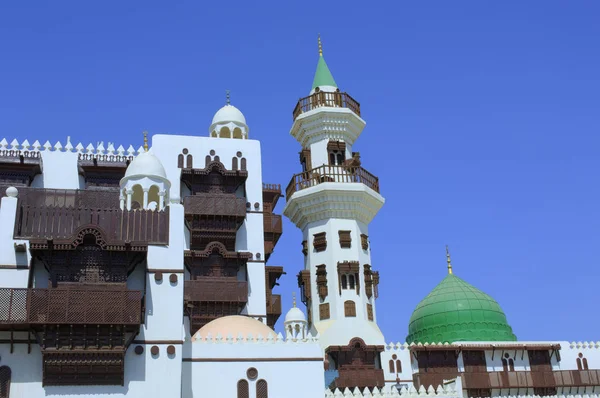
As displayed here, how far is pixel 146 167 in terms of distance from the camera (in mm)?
32469

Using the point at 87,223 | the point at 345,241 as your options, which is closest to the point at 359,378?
the point at 345,241

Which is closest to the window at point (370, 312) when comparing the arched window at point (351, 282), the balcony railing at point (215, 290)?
the arched window at point (351, 282)

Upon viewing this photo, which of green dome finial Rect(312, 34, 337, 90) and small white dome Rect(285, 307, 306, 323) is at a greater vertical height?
green dome finial Rect(312, 34, 337, 90)

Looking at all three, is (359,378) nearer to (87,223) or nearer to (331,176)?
(331,176)

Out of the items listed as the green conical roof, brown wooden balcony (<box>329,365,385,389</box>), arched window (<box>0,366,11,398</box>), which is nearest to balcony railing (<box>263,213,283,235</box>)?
brown wooden balcony (<box>329,365,385,389</box>)

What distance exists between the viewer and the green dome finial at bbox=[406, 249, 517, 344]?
137ft

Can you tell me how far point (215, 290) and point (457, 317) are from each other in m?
15.0

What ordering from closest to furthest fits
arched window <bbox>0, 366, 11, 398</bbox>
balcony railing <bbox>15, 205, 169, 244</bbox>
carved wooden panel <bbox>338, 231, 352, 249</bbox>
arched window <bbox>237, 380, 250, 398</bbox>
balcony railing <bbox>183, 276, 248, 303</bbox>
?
arched window <bbox>0, 366, 11, 398</bbox> → balcony railing <bbox>15, 205, 169, 244</bbox> → arched window <bbox>237, 380, 250, 398</bbox> → balcony railing <bbox>183, 276, 248, 303</bbox> → carved wooden panel <bbox>338, 231, 352, 249</bbox>

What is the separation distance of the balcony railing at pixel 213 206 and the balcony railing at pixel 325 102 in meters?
8.58

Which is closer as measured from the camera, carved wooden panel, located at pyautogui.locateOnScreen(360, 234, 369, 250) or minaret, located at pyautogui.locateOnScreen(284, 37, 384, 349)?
minaret, located at pyautogui.locateOnScreen(284, 37, 384, 349)

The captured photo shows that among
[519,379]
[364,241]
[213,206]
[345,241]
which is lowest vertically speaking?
[519,379]

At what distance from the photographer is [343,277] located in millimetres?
37656

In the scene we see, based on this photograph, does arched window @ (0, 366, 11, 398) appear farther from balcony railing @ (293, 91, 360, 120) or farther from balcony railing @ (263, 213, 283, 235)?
balcony railing @ (293, 91, 360, 120)

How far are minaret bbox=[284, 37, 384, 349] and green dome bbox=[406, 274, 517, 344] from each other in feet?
21.1
